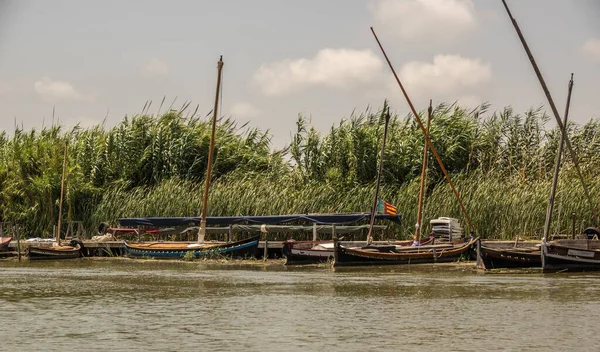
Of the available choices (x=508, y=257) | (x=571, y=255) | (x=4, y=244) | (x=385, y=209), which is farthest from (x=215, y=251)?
(x=571, y=255)

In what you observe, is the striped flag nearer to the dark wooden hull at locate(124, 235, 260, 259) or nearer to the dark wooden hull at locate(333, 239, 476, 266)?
the dark wooden hull at locate(333, 239, 476, 266)

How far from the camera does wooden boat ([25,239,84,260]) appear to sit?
2178 inches

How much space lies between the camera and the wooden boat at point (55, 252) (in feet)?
181

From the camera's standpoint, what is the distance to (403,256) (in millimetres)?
46562

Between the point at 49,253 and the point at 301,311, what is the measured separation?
1211 inches

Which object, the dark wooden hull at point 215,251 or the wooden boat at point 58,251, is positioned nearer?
the dark wooden hull at point 215,251

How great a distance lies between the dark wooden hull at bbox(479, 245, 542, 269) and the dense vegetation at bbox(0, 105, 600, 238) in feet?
19.8

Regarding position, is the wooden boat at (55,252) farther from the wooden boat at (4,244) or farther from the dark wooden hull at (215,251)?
the dark wooden hull at (215,251)

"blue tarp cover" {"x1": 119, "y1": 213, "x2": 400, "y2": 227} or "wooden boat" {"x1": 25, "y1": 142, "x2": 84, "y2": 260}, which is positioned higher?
"blue tarp cover" {"x1": 119, "y1": 213, "x2": 400, "y2": 227}

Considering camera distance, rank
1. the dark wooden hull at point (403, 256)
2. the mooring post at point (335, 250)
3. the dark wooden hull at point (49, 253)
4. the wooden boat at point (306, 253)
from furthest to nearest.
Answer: the dark wooden hull at point (49, 253), the wooden boat at point (306, 253), the dark wooden hull at point (403, 256), the mooring post at point (335, 250)

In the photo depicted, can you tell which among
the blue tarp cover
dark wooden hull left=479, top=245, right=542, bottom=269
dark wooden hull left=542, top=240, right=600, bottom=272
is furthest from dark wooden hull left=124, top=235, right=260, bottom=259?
dark wooden hull left=542, top=240, right=600, bottom=272

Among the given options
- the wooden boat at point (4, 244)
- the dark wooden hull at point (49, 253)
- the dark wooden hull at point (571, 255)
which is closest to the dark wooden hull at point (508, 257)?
the dark wooden hull at point (571, 255)

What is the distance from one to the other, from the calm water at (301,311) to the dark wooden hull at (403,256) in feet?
8.93

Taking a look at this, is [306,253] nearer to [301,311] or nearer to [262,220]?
[262,220]
